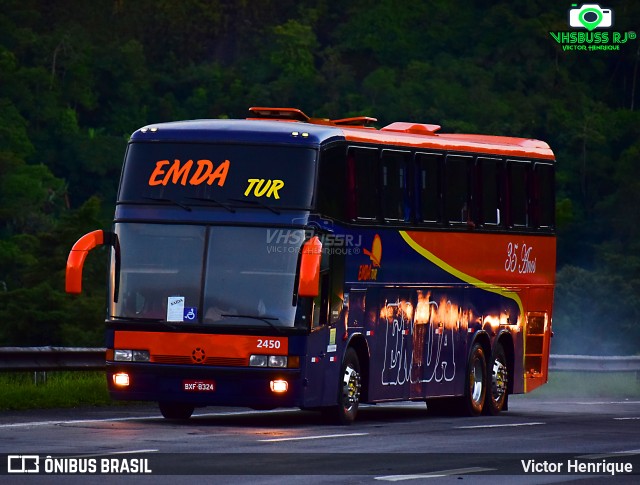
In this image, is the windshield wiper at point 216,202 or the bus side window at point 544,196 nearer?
the windshield wiper at point 216,202

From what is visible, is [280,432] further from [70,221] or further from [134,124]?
[134,124]

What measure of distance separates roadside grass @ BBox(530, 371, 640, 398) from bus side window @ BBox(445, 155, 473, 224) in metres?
9.76

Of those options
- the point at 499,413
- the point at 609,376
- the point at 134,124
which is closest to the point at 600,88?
the point at 134,124

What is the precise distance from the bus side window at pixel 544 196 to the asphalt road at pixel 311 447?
3556mm

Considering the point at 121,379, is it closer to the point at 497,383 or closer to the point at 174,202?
the point at 174,202

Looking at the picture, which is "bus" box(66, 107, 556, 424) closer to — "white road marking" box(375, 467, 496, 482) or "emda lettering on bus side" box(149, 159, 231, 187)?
"emda lettering on bus side" box(149, 159, 231, 187)

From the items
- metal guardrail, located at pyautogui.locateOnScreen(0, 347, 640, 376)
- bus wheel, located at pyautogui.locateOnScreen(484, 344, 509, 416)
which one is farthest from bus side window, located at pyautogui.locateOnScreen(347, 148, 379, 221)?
metal guardrail, located at pyautogui.locateOnScreen(0, 347, 640, 376)

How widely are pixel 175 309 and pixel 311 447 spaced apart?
3467 millimetres

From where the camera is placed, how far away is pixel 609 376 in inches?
1510

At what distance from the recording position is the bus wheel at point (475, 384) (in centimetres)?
2680

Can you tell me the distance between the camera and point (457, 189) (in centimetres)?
2627

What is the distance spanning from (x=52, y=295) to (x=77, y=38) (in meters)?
73.7

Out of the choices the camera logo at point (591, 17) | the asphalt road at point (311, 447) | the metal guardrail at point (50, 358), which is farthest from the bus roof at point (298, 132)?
the camera logo at point (591, 17)

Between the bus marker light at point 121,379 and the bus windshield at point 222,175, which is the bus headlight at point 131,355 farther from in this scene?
the bus windshield at point 222,175
